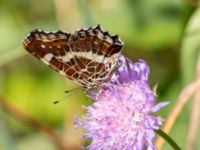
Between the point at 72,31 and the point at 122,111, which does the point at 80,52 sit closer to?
the point at 122,111

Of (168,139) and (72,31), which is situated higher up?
(72,31)

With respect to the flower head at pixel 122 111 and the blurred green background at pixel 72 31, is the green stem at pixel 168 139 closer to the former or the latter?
the flower head at pixel 122 111

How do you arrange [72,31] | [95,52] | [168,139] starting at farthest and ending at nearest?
[72,31] → [95,52] → [168,139]

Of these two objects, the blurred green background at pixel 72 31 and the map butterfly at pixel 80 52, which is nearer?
the map butterfly at pixel 80 52

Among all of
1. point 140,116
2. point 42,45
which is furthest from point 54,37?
point 140,116

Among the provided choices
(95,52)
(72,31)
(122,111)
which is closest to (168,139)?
(122,111)

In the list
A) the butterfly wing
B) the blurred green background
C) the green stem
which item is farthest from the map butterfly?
the blurred green background

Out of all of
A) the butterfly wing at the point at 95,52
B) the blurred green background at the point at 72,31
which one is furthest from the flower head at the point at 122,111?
the blurred green background at the point at 72,31

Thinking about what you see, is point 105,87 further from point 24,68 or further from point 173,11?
point 24,68
